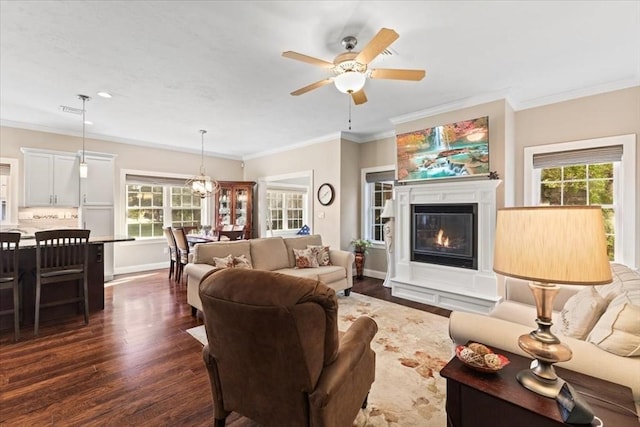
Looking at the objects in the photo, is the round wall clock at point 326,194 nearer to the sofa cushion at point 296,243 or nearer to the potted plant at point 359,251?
the potted plant at point 359,251

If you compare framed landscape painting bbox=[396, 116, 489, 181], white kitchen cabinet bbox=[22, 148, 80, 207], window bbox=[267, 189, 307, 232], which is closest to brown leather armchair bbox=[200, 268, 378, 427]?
framed landscape painting bbox=[396, 116, 489, 181]

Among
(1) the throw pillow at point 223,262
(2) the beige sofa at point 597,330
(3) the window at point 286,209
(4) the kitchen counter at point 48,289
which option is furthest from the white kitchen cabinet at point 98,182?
(2) the beige sofa at point 597,330

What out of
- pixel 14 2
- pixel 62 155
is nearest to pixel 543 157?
pixel 14 2

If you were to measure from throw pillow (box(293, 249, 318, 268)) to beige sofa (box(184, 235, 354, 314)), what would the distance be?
0.23 ft

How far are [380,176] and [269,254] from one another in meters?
2.70

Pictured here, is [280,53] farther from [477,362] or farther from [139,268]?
[139,268]

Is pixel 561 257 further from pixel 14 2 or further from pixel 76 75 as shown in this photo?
pixel 76 75

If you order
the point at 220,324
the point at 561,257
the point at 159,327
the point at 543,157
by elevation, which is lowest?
the point at 159,327

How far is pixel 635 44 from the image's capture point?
258 cm

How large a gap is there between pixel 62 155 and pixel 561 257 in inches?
264

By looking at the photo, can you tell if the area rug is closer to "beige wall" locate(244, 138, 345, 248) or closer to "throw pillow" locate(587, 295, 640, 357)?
"throw pillow" locate(587, 295, 640, 357)

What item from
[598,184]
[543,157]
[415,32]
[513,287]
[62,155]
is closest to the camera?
[415,32]

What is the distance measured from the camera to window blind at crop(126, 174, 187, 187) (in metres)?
6.10

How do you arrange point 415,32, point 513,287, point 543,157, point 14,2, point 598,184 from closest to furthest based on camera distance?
point 14,2 < point 415,32 < point 513,287 < point 598,184 < point 543,157
